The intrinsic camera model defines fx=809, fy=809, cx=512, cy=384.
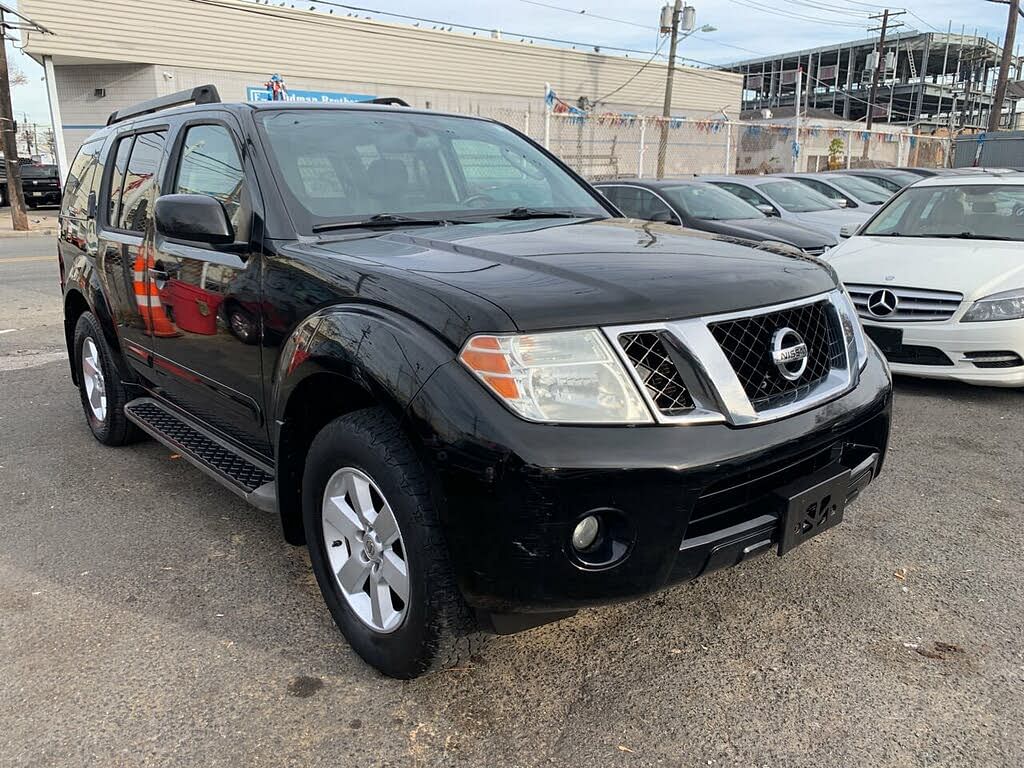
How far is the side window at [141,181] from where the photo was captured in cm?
376

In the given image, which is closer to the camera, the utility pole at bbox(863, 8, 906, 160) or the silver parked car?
the silver parked car

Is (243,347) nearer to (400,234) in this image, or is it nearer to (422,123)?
(400,234)

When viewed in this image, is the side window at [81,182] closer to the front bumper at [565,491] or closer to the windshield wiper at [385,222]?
the windshield wiper at [385,222]

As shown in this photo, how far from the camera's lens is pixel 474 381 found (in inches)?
80.5

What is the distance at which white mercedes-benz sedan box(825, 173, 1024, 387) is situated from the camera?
5.20m

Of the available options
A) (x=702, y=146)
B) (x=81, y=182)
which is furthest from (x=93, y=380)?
(x=702, y=146)

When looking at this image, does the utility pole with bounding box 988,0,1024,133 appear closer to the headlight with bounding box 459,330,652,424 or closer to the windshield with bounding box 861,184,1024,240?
the windshield with bounding box 861,184,1024,240

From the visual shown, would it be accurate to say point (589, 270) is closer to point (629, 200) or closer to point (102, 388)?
point (102, 388)

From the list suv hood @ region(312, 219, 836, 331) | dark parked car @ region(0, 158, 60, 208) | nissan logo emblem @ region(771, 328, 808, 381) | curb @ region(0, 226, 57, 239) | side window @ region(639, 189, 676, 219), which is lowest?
curb @ region(0, 226, 57, 239)

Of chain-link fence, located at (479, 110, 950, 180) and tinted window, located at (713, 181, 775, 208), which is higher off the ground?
chain-link fence, located at (479, 110, 950, 180)

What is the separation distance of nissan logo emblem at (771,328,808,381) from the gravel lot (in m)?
0.92

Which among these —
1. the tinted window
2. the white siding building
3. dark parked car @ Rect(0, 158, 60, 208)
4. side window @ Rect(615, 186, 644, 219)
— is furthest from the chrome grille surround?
dark parked car @ Rect(0, 158, 60, 208)

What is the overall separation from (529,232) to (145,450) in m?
2.87

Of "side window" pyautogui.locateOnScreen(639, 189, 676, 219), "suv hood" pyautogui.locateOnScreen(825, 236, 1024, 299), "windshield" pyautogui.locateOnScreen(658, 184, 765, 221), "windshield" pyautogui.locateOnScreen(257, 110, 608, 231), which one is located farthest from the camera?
"windshield" pyautogui.locateOnScreen(658, 184, 765, 221)
